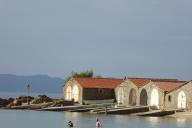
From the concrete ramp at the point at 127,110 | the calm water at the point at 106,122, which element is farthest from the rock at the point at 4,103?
the concrete ramp at the point at 127,110

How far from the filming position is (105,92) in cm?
11194

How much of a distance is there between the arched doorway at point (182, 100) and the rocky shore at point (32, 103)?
79.3 feet

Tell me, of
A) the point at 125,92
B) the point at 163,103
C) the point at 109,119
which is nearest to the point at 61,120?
the point at 109,119

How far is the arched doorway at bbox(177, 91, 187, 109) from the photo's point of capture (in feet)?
303

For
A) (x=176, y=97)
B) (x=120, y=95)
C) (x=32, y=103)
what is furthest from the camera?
(x=32, y=103)

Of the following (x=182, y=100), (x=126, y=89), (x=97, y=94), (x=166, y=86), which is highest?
(x=166, y=86)

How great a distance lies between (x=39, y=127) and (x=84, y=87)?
128ft

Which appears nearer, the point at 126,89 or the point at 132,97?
the point at 132,97

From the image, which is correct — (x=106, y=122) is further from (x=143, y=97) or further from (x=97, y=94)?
(x=97, y=94)

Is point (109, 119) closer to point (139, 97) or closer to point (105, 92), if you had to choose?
point (139, 97)

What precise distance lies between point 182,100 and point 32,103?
3334 centimetres

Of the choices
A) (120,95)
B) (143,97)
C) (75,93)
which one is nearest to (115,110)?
(143,97)

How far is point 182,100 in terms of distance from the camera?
3649 inches

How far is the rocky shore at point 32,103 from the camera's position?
111 meters
